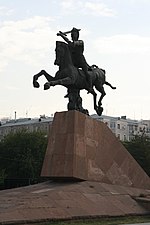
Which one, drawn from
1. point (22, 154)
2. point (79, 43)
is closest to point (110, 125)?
point (22, 154)

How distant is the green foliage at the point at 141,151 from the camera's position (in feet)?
130

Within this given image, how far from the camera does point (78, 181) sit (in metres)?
18.0

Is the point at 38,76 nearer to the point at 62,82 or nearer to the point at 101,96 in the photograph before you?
the point at 62,82

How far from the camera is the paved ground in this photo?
13.5 metres

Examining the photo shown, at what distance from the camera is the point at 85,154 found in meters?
18.6

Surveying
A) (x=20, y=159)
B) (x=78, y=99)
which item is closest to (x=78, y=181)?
(x=78, y=99)

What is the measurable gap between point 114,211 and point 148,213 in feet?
5.93

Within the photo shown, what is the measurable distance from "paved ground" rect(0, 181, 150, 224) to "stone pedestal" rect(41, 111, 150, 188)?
21.7 inches

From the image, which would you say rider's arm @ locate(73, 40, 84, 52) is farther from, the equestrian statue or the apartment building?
the apartment building

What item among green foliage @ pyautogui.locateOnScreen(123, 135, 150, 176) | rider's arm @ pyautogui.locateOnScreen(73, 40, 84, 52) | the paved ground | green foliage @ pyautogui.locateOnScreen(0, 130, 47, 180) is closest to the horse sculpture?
→ rider's arm @ pyautogui.locateOnScreen(73, 40, 84, 52)

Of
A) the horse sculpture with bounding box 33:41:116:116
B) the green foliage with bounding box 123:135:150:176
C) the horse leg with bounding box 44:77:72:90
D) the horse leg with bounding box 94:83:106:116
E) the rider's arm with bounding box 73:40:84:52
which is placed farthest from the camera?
the green foliage with bounding box 123:135:150:176

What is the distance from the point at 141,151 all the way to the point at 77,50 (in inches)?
888

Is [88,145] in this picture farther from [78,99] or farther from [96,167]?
[78,99]

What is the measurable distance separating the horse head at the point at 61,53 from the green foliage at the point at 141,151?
814 inches
